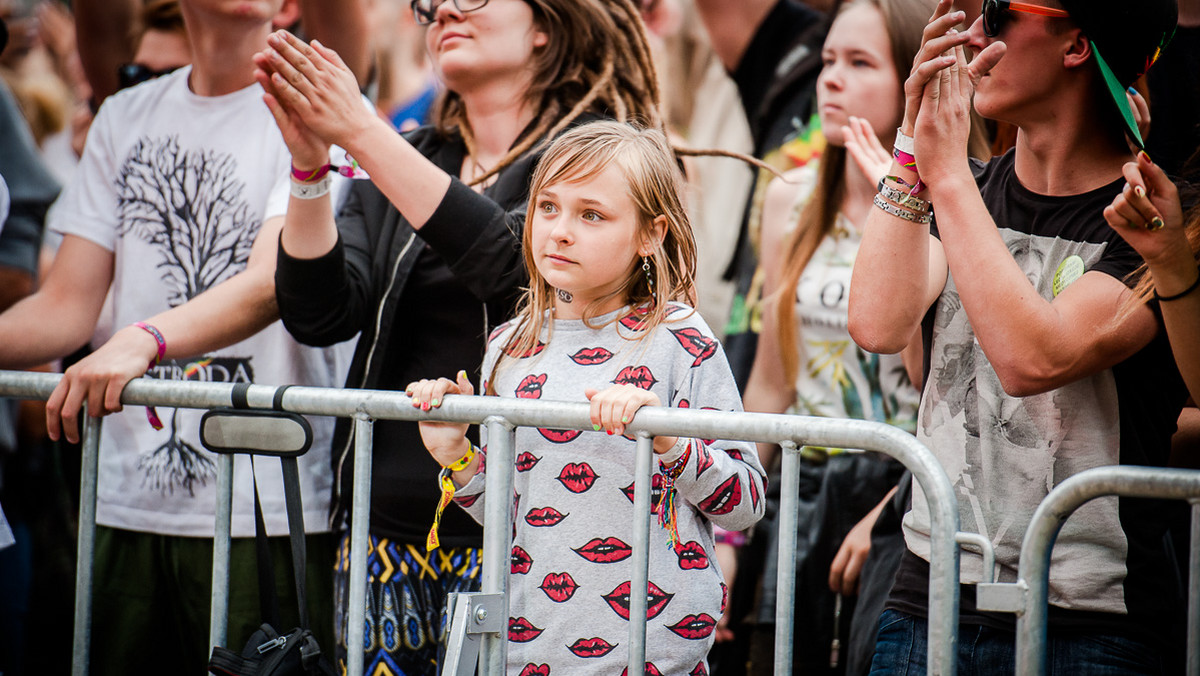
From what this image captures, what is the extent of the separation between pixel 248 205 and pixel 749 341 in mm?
1723

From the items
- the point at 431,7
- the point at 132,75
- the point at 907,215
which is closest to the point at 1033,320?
the point at 907,215

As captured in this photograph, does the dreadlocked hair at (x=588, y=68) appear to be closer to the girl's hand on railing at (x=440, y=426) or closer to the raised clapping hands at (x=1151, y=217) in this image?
the girl's hand on railing at (x=440, y=426)

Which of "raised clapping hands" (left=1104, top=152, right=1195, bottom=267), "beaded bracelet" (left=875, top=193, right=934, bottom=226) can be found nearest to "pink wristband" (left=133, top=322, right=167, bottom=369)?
"beaded bracelet" (left=875, top=193, right=934, bottom=226)

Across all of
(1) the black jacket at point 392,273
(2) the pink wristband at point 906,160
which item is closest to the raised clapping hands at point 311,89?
(1) the black jacket at point 392,273

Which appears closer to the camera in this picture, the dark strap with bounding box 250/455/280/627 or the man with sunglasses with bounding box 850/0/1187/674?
the man with sunglasses with bounding box 850/0/1187/674

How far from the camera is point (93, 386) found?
2.37 m

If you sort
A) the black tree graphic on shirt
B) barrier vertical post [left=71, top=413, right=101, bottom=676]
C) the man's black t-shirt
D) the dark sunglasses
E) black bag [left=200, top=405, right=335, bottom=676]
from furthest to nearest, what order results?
the dark sunglasses, the black tree graphic on shirt, barrier vertical post [left=71, top=413, right=101, bottom=676], black bag [left=200, top=405, right=335, bottom=676], the man's black t-shirt

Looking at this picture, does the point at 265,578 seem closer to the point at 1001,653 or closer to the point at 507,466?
the point at 507,466

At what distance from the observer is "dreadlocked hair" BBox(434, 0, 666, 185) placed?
2771 millimetres

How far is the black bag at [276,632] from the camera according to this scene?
207cm

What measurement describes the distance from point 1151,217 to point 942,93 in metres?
0.39

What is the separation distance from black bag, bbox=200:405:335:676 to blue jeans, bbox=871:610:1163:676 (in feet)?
3.41

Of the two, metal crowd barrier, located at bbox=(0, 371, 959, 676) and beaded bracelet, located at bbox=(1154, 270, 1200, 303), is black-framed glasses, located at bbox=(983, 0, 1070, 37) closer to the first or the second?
beaded bracelet, located at bbox=(1154, 270, 1200, 303)

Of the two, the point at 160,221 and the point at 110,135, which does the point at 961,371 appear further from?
the point at 110,135
